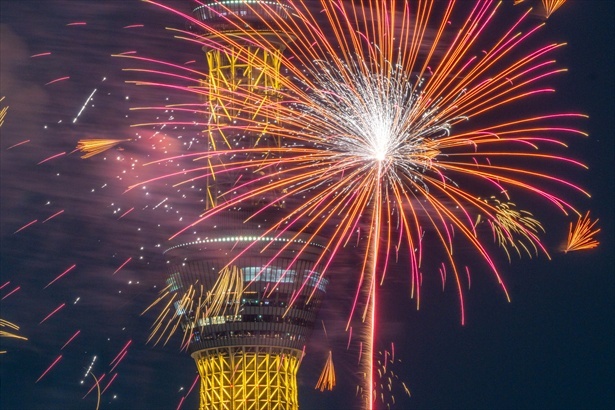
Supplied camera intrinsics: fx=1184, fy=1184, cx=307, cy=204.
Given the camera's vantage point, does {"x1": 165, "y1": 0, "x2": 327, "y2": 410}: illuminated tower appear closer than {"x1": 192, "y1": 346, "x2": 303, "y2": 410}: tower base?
Yes

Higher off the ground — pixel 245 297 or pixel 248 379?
pixel 245 297

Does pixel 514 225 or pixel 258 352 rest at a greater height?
pixel 258 352

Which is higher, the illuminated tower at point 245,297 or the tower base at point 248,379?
the illuminated tower at point 245,297

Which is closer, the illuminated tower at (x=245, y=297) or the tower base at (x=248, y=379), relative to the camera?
the illuminated tower at (x=245, y=297)

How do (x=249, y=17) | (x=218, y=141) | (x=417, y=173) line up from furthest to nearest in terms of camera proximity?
(x=218, y=141) < (x=249, y=17) < (x=417, y=173)

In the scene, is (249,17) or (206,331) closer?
(249,17)

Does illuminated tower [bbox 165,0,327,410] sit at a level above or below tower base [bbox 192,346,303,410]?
above

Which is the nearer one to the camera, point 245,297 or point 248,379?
point 245,297

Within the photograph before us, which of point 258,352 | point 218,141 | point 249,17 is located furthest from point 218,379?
point 249,17

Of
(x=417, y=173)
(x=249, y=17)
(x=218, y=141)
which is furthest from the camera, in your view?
(x=218, y=141)

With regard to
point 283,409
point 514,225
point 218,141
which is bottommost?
point 514,225

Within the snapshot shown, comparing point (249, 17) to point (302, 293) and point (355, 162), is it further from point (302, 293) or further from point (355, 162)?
point (355, 162)
